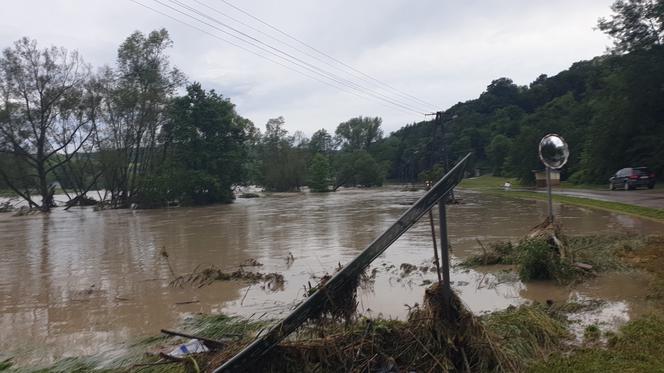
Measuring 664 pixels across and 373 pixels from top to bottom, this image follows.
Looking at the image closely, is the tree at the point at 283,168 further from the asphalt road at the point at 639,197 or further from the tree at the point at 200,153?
the asphalt road at the point at 639,197

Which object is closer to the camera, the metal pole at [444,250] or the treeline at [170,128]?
the metal pole at [444,250]

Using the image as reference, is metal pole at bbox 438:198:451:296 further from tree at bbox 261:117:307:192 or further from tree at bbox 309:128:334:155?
tree at bbox 309:128:334:155

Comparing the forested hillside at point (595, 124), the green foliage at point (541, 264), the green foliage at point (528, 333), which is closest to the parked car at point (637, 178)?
the forested hillside at point (595, 124)

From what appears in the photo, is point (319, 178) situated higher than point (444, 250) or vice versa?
point (319, 178)

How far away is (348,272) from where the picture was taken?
3713 mm

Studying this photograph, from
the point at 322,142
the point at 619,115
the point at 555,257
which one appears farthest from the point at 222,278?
the point at 322,142

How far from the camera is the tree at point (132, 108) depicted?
48875 millimetres

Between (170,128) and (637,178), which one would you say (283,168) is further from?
(637,178)

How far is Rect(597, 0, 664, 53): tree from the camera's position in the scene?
3403 cm

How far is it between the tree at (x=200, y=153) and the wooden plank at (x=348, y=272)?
46019mm

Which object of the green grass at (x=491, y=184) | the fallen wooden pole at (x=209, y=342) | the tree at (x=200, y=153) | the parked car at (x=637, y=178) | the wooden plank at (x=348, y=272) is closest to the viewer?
Result: the wooden plank at (x=348, y=272)

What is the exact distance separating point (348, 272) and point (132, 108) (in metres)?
50.6

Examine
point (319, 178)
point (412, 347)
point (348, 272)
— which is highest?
point (319, 178)

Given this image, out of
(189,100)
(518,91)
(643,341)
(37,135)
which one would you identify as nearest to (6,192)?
(37,135)
